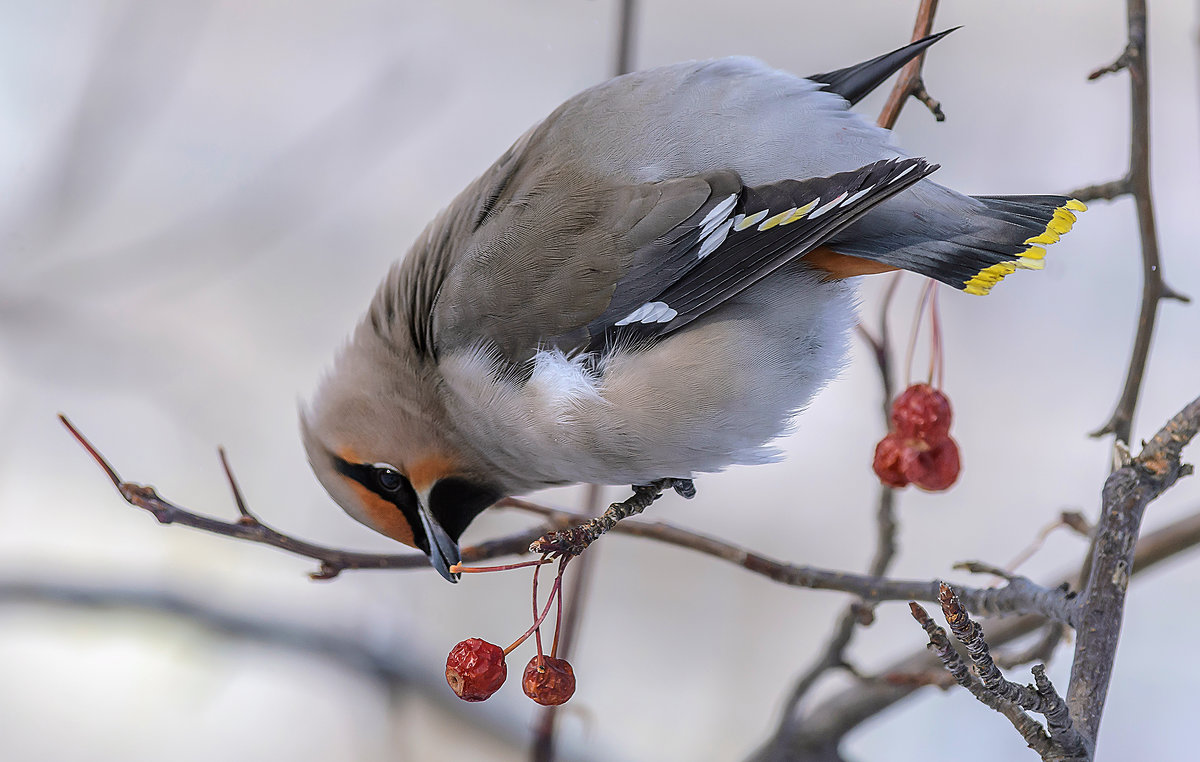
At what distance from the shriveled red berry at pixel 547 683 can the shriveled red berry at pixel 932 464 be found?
20.1 inches

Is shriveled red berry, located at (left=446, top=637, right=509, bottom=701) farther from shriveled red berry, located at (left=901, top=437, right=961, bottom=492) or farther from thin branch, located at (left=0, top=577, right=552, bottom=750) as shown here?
thin branch, located at (left=0, top=577, right=552, bottom=750)

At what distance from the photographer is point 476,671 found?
1.07 m

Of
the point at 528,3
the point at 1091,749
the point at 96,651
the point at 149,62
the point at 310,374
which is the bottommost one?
the point at 96,651

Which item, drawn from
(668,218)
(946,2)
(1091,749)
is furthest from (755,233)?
(946,2)

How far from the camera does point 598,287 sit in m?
1.14

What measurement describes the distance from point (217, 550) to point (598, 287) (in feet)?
4.12

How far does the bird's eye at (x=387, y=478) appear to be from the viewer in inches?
51.7

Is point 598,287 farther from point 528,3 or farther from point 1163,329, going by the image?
point 1163,329

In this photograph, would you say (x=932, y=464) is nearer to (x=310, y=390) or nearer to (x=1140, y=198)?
(x=1140, y=198)

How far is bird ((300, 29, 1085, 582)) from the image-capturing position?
109 centimetres

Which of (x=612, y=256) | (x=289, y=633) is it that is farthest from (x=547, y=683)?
(x=289, y=633)

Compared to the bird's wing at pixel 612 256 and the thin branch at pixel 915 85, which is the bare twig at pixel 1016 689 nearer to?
the bird's wing at pixel 612 256

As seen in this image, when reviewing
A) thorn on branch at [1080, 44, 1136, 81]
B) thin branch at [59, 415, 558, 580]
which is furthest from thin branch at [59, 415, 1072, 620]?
thorn on branch at [1080, 44, 1136, 81]

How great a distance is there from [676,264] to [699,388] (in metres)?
0.13
